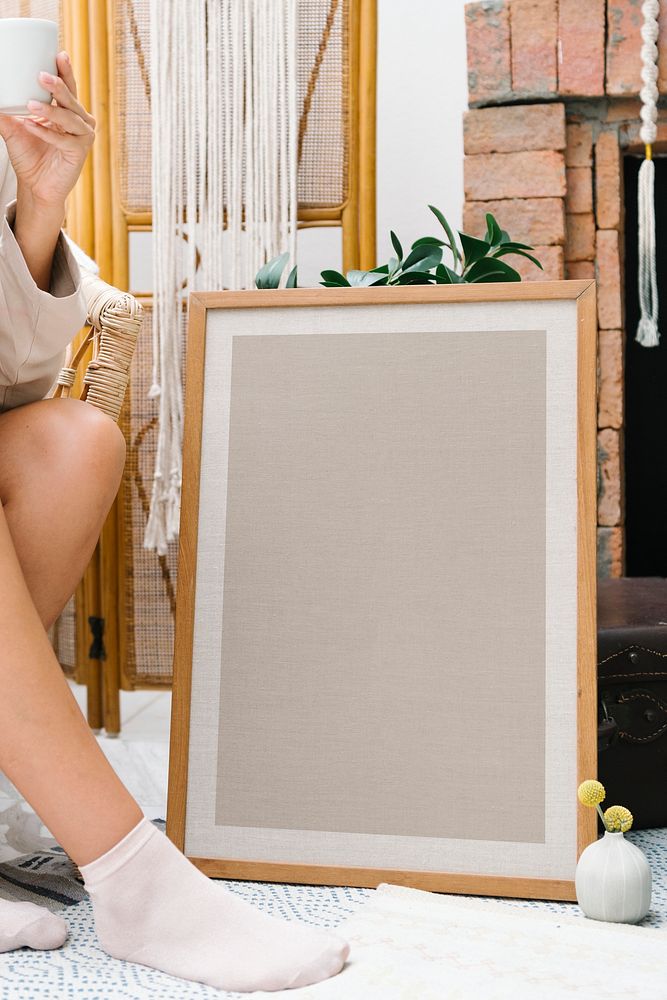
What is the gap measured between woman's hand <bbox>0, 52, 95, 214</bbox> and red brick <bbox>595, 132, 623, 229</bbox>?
1.26m

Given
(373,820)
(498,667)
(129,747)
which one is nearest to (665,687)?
(498,667)

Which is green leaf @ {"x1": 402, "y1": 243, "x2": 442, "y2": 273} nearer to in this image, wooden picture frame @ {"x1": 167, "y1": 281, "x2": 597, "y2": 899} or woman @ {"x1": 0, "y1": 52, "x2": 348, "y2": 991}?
wooden picture frame @ {"x1": 167, "y1": 281, "x2": 597, "y2": 899}

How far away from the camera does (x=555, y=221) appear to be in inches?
75.2

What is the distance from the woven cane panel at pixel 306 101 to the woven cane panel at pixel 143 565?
31 centimetres

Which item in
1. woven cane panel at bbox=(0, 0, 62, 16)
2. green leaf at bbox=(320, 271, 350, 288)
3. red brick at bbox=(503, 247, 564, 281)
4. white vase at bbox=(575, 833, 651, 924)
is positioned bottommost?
white vase at bbox=(575, 833, 651, 924)

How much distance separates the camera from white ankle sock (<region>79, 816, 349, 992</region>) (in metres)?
0.82

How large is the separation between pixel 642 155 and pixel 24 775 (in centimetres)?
172

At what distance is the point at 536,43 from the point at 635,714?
1.30 meters

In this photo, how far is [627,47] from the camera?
186 centimetres

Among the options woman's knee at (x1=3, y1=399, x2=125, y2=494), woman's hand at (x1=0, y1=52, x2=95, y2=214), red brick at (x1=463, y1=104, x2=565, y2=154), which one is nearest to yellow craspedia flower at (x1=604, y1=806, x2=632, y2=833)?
woman's knee at (x1=3, y1=399, x2=125, y2=494)

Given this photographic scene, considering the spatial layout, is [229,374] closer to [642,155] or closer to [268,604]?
[268,604]

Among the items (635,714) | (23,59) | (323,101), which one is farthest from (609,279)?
(23,59)

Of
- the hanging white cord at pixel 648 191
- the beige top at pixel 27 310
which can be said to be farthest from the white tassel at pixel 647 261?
the beige top at pixel 27 310

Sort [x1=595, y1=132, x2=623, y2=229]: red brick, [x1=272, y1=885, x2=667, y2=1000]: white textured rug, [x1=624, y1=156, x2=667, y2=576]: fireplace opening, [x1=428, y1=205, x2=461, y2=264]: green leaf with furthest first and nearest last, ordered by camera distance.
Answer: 1. [x1=624, y1=156, x2=667, y2=576]: fireplace opening
2. [x1=595, y1=132, x2=623, y2=229]: red brick
3. [x1=428, y1=205, x2=461, y2=264]: green leaf
4. [x1=272, y1=885, x2=667, y2=1000]: white textured rug
